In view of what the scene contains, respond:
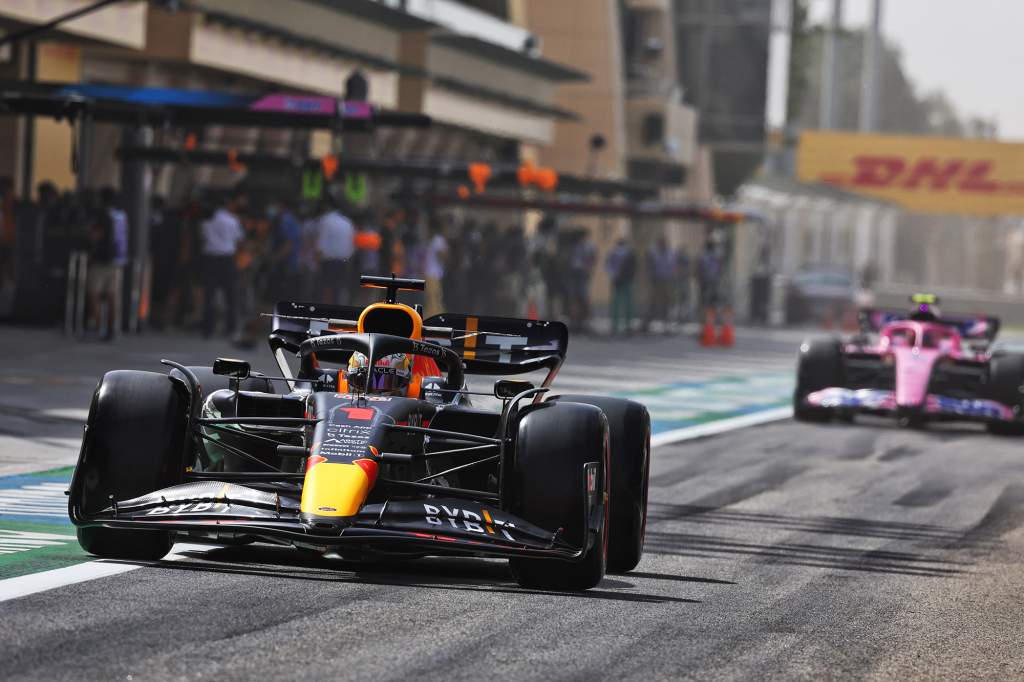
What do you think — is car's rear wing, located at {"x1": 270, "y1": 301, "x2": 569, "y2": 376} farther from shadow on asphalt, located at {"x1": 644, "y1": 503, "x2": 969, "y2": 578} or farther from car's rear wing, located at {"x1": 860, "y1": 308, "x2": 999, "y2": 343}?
car's rear wing, located at {"x1": 860, "y1": 308, "x2": 999, "y2": 343}

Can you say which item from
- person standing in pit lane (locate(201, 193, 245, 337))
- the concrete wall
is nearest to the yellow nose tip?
person standing in pit lane (locate(201, 193, 245, 337))

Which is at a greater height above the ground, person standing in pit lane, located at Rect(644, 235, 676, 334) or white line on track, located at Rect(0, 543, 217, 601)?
person standing in pit lane, located at Rect(644, 235, 676, 334)

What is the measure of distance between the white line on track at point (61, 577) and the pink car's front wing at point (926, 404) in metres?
11.4

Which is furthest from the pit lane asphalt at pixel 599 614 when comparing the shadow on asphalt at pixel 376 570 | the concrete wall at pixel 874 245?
the concrete wall at pixel 874 245

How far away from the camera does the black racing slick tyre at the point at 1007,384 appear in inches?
763

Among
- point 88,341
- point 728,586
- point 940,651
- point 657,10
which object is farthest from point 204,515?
point 657,10

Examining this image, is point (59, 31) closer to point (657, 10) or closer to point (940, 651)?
point (940, 651)

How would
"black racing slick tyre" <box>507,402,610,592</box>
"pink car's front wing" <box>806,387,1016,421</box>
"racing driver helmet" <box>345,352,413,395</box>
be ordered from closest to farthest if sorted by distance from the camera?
"black racing slick tyre" <box>507,402,610,592</box> < "racing driver helmet" <box>345,352,413,395</box> < "pink car's front wing" <box>806,387,1016,421</box>

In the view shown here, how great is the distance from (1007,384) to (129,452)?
12311 mm

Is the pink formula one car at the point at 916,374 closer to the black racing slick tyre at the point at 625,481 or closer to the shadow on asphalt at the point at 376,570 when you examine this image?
the black racing slick tyre at the point at 625,481

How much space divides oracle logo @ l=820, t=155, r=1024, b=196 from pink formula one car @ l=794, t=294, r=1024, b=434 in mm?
51220

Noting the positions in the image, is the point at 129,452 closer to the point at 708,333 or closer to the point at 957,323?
the point at 957,323

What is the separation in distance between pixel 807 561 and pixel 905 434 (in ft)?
30.4

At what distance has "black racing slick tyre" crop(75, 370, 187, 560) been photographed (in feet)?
28.2
